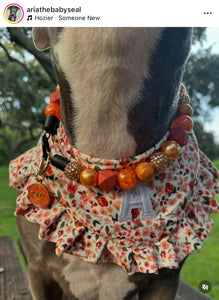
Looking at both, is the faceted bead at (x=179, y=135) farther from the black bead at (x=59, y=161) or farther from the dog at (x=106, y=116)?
the black bead at (x=59, y=161)

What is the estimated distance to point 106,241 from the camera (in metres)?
0.35

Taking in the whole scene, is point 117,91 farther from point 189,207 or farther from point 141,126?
point 189,207

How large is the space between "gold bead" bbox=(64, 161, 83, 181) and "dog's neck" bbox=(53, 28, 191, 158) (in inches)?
0.8

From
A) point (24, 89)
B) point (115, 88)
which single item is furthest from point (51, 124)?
point (24, 89)

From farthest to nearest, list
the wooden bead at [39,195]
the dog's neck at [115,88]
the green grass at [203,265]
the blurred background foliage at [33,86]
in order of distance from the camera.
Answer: the green grass at [203,265], the blurred background foliage at [33,86], the wooden bead at [39,195], the dog's neck at [115,88]

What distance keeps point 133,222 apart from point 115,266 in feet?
0.20

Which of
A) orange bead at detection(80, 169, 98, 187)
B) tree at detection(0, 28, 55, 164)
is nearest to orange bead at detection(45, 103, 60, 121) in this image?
orange bead at detection(80, 169, 98, 187)

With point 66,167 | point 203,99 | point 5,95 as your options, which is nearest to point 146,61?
point 66,167

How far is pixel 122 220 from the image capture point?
34 cm

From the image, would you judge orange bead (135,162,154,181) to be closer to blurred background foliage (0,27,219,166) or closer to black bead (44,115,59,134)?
black bead (44,115,59,134)

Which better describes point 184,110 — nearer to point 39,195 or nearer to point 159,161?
point 159,161
